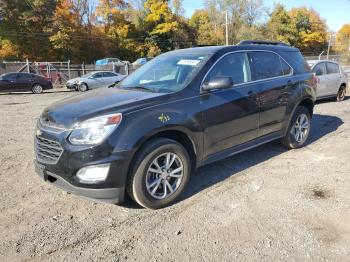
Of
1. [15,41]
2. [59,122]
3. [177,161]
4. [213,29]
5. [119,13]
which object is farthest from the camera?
[213,29]

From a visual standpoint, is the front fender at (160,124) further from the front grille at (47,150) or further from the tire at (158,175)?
the front grille at (47,150)

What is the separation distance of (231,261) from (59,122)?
227 cm

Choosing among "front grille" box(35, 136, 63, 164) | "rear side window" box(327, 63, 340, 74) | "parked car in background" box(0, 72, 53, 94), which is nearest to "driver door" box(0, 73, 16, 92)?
"parked car in background" box(0, 72, 53, 94)

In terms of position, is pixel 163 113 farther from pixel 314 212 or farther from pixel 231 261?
pixel 314 212

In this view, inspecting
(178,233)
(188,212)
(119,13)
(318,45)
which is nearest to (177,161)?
(188,212)

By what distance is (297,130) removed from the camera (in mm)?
6352

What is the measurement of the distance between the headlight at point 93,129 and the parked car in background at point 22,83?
63.8ft

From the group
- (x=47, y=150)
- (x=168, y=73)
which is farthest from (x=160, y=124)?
(x=47, y=150)

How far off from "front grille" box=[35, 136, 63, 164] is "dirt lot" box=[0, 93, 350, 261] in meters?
0.63

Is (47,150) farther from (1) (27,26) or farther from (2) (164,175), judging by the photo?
(1) (27,26)

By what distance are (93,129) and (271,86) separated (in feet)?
9.95

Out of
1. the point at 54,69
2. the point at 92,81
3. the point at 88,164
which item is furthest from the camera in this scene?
the point at 54,69

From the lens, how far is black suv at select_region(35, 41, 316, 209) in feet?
12.0

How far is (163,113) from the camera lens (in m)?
3.98
